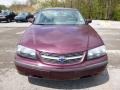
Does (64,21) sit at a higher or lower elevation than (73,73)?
higher

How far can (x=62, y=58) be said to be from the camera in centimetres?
431

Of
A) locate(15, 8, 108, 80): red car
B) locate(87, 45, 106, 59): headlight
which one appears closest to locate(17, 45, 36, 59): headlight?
locate(15, 8, 108, 80): red car

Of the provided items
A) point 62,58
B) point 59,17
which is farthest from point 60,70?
point 59,17

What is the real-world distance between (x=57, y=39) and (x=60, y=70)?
72 cm

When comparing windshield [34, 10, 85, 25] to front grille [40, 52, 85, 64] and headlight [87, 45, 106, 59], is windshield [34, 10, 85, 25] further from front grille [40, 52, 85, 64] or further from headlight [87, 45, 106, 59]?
front grille [40, 52, 85, 64]

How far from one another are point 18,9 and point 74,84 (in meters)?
54.7

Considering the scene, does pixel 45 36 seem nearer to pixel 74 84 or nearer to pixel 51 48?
pixel 51 48

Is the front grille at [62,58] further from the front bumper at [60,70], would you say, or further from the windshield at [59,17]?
the windshield at [59,17]

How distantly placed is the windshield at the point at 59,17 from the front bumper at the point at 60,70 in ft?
6.03

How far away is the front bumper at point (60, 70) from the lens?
4273mm

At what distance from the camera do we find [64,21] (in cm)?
616

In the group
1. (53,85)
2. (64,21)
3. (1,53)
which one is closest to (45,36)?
(53,85)

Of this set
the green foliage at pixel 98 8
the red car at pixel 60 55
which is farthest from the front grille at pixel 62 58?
the green foliage at pixel 98 8

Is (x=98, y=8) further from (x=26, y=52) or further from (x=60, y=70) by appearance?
(x=60, y=70)
